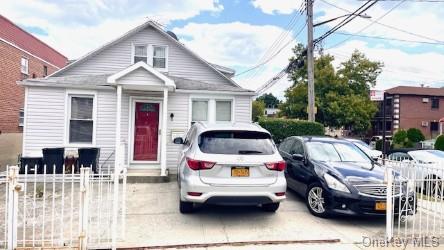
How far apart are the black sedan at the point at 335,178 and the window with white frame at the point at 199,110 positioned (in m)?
4.25

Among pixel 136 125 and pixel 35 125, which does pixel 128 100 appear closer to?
pixel 136 125

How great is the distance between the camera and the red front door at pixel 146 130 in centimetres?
1125

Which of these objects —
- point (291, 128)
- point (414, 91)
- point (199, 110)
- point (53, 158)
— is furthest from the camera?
point (414, 91)

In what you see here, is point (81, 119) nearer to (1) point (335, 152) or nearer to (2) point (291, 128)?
(1) point (335, 152)

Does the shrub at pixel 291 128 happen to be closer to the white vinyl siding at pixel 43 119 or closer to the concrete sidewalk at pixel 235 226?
the concrete sidewalk at pixel 235 226

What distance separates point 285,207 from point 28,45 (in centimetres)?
2118

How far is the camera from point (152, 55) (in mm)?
12836

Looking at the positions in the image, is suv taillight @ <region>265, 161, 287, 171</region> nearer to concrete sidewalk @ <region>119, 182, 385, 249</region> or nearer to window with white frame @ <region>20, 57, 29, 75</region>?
concrete sidewalk @ <region>119, 182, 385, 249</region>

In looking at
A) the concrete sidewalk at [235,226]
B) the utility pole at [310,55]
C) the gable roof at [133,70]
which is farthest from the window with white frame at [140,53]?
the concrete sidewalk at [235,226]

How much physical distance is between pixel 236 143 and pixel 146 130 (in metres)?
6.36

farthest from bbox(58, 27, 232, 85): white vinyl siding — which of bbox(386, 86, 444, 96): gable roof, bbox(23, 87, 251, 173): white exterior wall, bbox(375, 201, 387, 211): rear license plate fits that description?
bbox(386, 86, 444, 96): gable roof

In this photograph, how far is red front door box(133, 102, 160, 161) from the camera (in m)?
11.2

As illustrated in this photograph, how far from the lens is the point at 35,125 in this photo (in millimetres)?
10703

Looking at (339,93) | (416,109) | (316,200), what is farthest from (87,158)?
(416,109)
